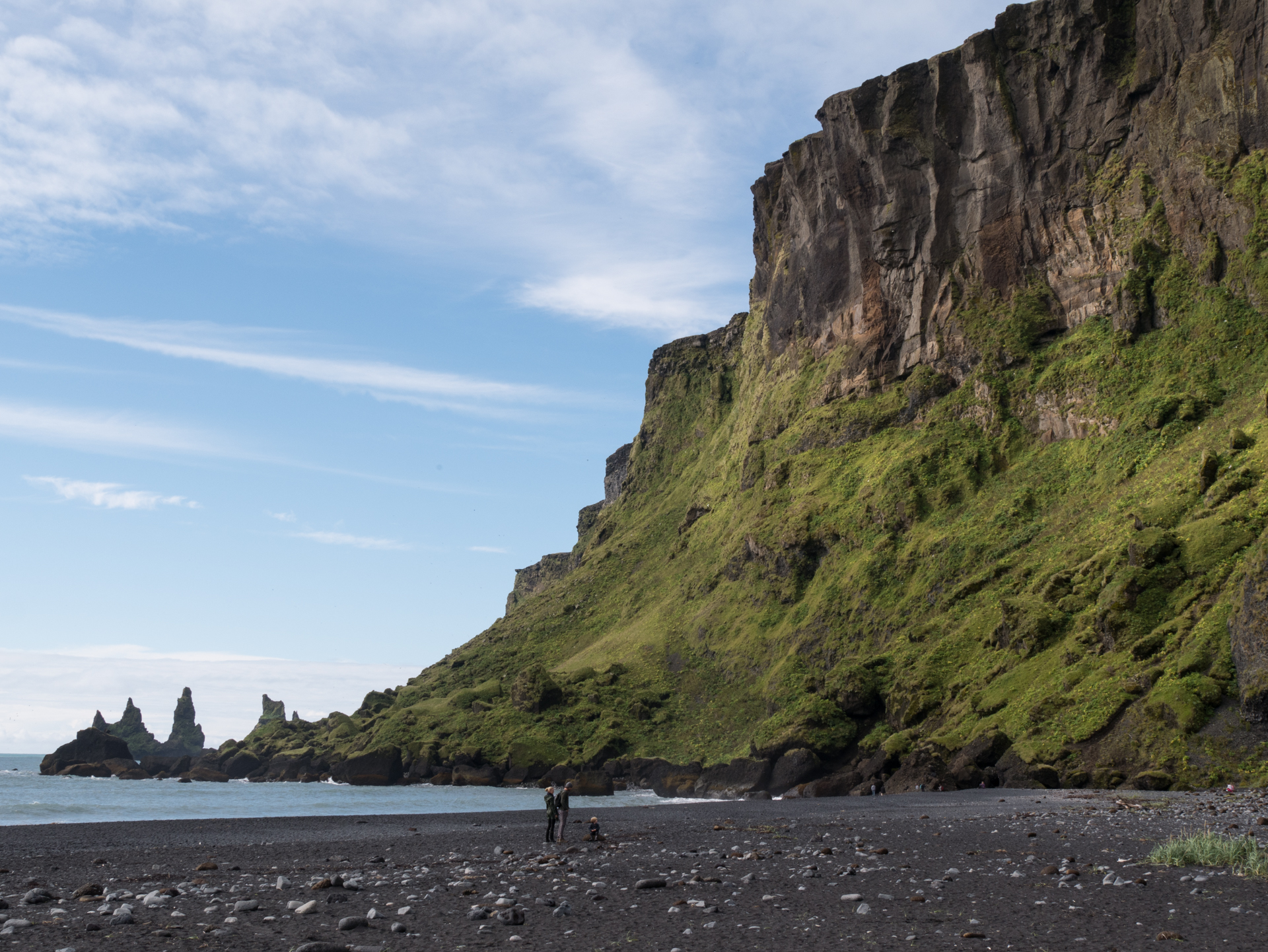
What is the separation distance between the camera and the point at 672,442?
153m

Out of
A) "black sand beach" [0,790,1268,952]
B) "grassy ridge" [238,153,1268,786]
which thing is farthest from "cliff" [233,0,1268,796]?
"black sand beach" [0,790,1268,952]

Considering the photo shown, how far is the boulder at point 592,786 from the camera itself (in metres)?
70.8

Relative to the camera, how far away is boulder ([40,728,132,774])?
5984 inches

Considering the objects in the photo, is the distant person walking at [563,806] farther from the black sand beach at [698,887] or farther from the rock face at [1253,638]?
the rock face at [1253,638]

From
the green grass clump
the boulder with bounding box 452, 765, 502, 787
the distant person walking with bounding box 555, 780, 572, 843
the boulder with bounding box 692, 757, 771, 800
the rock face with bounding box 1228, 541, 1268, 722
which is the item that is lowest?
the boulder with bounding box 452, 765, 502, 787

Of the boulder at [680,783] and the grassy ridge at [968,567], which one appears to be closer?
the grassy ridge at [968,567]

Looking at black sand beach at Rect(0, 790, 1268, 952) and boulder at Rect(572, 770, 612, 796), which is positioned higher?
black sand beach at Rect(0, 790, 1268, 952)

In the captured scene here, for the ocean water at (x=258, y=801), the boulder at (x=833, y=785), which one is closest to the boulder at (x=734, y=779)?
the ocean water at (x=258, y=801)

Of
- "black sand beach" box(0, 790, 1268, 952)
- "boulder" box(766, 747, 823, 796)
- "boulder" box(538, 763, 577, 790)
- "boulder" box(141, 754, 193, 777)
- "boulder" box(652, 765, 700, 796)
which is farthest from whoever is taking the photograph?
"boulder" box(141, 754, 193, 777)

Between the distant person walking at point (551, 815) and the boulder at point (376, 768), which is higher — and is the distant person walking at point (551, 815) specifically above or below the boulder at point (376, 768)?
above

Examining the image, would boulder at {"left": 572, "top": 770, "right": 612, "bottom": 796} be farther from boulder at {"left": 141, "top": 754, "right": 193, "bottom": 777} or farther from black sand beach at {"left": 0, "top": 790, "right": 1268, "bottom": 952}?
boulder at {"left": 141, "top": 754, "right": 193, "bottom": 777}

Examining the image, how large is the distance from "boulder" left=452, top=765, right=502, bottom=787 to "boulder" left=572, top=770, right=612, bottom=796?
19.6 metres

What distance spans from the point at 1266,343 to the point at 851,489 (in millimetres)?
34124

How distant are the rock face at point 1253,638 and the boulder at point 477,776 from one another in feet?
222
